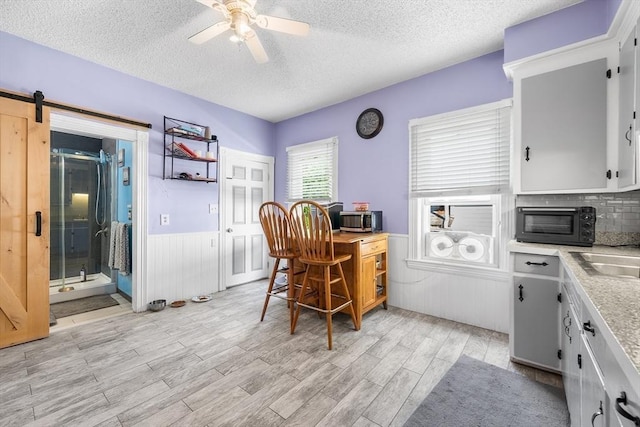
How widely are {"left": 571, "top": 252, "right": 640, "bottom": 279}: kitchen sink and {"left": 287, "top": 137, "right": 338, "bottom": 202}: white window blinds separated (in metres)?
2.67

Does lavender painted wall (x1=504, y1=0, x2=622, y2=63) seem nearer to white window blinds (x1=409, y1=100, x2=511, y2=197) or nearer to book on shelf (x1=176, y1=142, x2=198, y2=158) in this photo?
white window blinds (x1=409, y1=100, x2=511, y2=197)

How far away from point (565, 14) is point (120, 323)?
465 centimetres

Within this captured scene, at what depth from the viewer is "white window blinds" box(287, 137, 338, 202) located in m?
3.93

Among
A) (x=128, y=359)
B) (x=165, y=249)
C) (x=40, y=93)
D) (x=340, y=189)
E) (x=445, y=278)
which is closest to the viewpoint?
(x=128, y=359)

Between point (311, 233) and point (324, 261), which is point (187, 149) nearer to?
point (311, 233)

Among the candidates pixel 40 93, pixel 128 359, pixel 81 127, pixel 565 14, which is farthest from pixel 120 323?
pixel 565 14

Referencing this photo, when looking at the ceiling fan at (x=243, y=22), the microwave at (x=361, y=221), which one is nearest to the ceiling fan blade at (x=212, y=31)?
the ceiling fan at (x=243, y=22)

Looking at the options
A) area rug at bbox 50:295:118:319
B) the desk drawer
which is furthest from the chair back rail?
area rug at bbox 50:295:118:319

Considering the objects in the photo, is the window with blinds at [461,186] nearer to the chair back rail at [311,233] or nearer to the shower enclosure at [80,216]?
the chair back rail at [311,233]

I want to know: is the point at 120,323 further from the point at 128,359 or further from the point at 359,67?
the point at 359,67

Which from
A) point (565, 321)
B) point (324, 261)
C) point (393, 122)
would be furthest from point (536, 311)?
point (393, 122)

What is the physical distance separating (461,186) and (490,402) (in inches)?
74.0

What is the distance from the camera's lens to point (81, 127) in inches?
109

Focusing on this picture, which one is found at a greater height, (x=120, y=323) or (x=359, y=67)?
(x=359, y=67)
